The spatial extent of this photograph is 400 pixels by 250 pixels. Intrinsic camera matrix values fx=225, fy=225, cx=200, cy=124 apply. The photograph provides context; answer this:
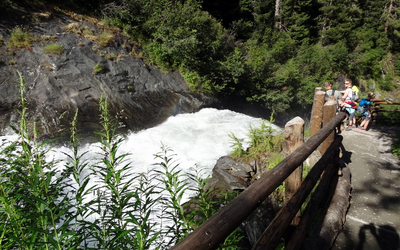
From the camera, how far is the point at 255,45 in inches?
672

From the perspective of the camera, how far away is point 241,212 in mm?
1188

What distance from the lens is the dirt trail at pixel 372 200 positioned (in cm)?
273

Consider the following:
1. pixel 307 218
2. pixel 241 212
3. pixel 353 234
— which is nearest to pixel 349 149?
pixel 353 234

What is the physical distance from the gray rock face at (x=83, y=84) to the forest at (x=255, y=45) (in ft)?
4.20

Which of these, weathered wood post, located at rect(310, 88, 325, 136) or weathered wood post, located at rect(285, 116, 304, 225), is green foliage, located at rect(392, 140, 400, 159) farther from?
weathered wood post, located at rect(285, 116, 304, 225)

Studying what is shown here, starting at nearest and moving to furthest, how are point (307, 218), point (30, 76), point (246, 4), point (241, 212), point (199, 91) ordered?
point (241, 212), point (307, 218), point (30, 76), point (199, 91), point (246, 4)

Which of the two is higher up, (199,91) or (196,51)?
(196,51)

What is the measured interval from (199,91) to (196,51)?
86.4 inches

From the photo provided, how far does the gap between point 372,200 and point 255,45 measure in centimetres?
1535

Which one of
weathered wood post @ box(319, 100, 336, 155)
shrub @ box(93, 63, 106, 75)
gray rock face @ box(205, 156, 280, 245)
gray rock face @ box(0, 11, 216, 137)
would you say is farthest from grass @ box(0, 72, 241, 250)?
shrub @ box(93, 63, 106, 75)

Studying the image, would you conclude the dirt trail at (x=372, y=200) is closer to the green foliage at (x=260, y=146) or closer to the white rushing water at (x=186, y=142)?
the green foliage at (x=260, y=146)

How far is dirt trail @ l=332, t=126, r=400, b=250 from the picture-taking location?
2.73 meters

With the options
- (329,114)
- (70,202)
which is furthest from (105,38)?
(70,202)

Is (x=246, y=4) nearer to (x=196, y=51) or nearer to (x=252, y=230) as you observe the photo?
(x=196, y=51)
